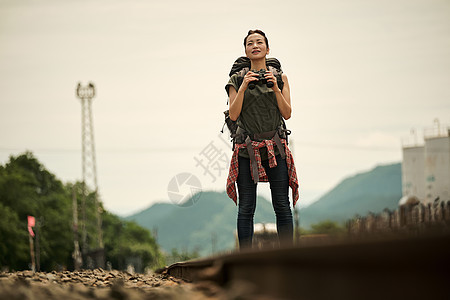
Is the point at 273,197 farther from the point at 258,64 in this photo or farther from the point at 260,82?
the point at 258,64

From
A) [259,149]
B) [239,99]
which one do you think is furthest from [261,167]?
[239,99]

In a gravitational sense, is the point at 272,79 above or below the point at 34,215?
above

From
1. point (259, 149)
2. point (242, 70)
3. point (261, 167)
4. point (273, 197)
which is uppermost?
point (242, 70)

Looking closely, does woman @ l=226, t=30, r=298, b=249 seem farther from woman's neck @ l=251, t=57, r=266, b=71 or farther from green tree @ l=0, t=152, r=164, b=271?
green tree @ l=0, t=152, r=164, b=271

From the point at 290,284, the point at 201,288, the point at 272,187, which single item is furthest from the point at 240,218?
the point at 290,284

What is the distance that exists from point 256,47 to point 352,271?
13.8 feet

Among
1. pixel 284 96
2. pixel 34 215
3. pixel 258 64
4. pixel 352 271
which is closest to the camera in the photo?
pixel 352 271

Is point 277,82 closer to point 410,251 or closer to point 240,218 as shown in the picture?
point 240,218

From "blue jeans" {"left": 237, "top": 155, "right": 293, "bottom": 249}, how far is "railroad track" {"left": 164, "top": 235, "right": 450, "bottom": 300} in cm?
288

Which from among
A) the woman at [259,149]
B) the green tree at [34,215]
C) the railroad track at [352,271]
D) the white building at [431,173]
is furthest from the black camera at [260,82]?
the white building at [431,173]

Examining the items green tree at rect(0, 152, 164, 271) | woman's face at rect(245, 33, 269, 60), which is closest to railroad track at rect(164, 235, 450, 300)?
woman's face at rect(245, 33, 269, 60)

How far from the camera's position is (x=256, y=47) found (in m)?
5.66

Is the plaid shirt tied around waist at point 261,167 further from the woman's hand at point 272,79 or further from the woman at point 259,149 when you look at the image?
the woman's hand at point 272,79

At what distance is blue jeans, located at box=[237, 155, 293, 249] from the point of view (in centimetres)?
525
